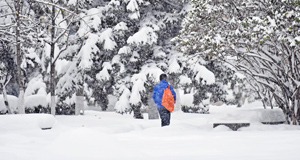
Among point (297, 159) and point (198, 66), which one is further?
point (198, 66)

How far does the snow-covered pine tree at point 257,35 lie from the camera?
8.75 metres

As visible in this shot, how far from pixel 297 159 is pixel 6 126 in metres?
7.57

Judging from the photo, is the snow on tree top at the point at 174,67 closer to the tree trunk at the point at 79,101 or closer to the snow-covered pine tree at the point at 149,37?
the snow-covered pine tree at the point at 149,37

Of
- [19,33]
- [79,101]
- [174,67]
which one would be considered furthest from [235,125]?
[79,101]

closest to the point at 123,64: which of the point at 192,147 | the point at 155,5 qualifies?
the point at 155,5

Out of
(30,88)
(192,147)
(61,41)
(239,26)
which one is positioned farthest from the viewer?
(30,88)

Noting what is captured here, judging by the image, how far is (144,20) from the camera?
55.4 ft

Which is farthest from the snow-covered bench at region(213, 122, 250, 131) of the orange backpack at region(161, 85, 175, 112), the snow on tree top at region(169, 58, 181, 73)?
the snow on tree top at region(169, 58, 181, 73)

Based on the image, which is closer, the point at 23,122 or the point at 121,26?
the point at 23,122

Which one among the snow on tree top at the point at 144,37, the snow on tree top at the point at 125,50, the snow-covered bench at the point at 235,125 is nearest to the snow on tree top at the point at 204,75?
the snow on tree top at the point at 144,37

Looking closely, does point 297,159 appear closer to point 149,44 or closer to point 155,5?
point 149,44

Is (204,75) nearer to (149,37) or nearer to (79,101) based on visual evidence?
(149,37)

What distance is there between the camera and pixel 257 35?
30.4ft

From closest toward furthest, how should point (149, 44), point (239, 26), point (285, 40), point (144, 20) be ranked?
point (285, 40) → point (239, 26) → point (149, 44) → point (144, 20)
